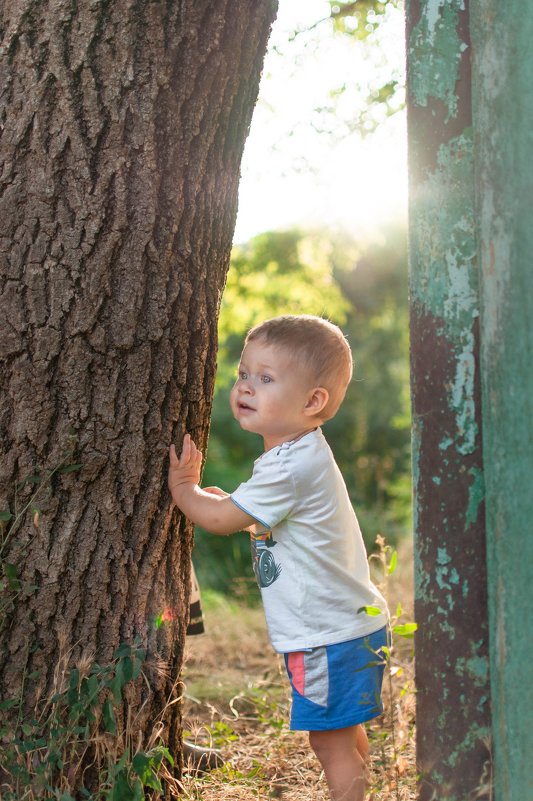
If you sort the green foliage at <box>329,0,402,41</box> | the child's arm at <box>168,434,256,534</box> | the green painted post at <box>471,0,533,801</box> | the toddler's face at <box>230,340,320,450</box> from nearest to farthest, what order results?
the green painted post at <box>471,0,533,801</box> → the child's arm at <box>168,434,256,534</box> → the toddler's face at <box>230,340,320,450</box> → the green foliage at <box>329,0,402,41</box>

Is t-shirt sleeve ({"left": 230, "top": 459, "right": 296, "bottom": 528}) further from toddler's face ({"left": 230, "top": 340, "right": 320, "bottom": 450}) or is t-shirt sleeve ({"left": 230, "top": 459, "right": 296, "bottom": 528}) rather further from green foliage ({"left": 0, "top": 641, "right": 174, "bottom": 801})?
green foliage ({"left": 0, "top": 641, "right": 174, "bottom": 801})

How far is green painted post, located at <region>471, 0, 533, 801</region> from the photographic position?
202 centimetres

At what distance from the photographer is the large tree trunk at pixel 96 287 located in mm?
2225

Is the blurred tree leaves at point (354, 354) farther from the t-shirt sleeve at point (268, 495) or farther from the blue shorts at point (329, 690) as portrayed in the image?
the blue shorts at point (329, 690)

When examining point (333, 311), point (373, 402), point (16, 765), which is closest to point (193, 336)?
point (16, 765)

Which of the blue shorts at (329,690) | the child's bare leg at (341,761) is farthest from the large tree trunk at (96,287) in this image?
the child's bare leg at (341,761)

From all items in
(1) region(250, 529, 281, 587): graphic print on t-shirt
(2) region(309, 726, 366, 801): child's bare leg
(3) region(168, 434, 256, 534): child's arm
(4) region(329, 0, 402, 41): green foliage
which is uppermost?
(4) region(329, 0, 402, 41): green foliage

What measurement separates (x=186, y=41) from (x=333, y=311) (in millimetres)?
6416

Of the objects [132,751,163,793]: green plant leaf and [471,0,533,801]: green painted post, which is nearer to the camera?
[471,0,533,801]: green painted post

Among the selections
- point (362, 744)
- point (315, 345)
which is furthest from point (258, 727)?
point (315, 345)

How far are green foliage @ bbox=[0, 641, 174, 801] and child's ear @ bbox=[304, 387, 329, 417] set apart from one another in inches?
33.5

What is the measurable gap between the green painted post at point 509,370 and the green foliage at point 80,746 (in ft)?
2.92

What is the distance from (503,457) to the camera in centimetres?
205

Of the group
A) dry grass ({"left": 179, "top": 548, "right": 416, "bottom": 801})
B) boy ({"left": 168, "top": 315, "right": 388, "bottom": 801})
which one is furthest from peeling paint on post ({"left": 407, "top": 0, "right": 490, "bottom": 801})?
boy ({"left": 168, "top": 315, "right": 388, "bottom": 801})
